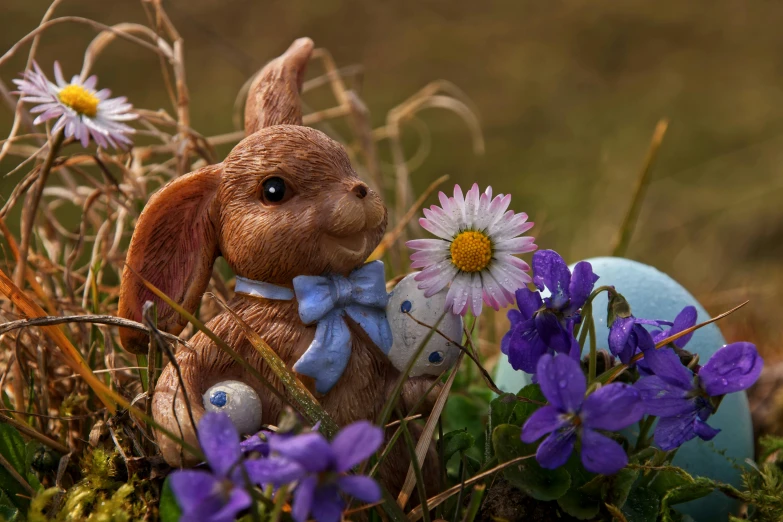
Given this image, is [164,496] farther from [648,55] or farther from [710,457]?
[648,55]

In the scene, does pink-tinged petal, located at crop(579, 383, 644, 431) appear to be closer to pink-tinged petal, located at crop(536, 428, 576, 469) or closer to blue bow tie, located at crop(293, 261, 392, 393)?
pink-tinged petal, located at crop(536, 428, 576, 469)

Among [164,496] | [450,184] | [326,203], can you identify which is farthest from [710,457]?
[450,184]

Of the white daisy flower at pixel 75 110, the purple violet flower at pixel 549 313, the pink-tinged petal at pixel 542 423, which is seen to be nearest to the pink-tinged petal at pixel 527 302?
the purple violet flower at pixel 549 313

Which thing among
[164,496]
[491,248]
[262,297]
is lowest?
[164,496]

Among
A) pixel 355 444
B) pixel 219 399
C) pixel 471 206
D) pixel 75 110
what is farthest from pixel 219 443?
pixel 75 110

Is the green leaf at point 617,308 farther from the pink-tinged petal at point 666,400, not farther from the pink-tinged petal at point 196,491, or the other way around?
the pink-tinged petal at point 196,491

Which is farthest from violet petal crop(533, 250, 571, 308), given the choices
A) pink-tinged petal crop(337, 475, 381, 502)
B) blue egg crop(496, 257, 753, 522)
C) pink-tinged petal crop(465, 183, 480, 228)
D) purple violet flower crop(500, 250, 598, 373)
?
pink-tinged petal crop(337, 475, 381, 502)
